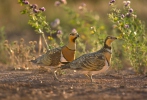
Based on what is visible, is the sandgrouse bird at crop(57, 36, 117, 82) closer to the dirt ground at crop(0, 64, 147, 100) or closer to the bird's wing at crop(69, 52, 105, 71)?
the bird's wing at crop(69, 52, 105, 71)

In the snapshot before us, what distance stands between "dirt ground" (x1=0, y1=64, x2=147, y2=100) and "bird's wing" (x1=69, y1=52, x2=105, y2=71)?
245 mm

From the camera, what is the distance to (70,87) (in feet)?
23.0

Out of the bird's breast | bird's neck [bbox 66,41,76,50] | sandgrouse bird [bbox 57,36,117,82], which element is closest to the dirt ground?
sandgrouse bird [bbox 57,36,117,82]

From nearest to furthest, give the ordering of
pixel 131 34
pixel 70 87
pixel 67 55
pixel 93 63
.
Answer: pixel 70 87
pixel 93 63
pixel 67 55
pixel 131 34

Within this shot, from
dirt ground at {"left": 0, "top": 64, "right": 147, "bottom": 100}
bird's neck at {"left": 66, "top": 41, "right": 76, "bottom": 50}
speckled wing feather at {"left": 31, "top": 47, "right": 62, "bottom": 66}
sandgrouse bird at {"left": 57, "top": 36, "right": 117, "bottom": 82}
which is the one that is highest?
bird's neck at {"left": 66, "top": 41, "right": 76, "bottom": 50}

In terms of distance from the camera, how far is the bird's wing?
7439 millimetres

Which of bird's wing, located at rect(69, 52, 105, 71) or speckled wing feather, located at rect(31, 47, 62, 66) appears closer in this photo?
bird's wing, located at rect(69, 52, 105, 71)

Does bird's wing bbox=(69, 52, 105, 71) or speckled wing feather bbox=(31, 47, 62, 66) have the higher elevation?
speckled wing feather bbox=(31, 47, 62, 66)

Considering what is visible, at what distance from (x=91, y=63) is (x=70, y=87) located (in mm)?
639

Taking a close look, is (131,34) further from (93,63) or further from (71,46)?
(93,63)

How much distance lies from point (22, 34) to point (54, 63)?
818 centimetres

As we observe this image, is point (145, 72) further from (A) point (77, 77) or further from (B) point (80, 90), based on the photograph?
(B) point (80, 90)

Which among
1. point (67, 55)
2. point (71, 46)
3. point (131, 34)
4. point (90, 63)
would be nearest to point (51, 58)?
point (67, 55)

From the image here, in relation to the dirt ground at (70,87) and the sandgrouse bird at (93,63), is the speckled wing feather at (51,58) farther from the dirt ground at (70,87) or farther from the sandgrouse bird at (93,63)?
the sandgrouse bird at (93,63)
